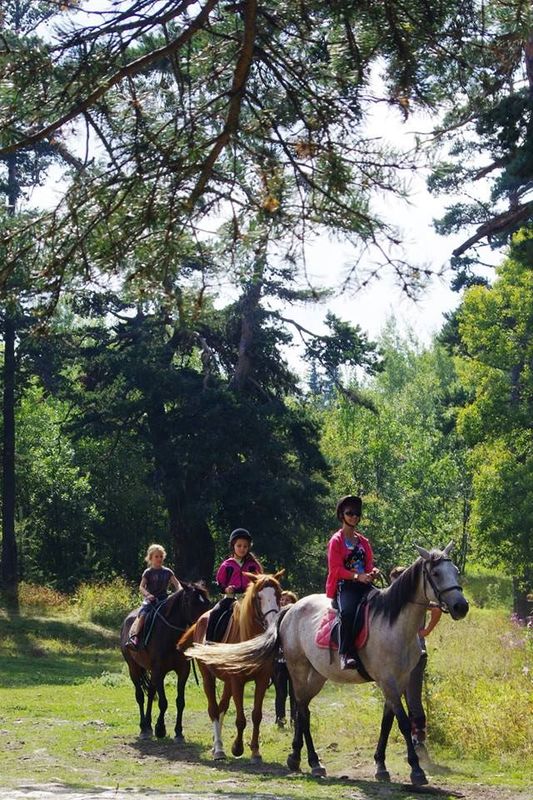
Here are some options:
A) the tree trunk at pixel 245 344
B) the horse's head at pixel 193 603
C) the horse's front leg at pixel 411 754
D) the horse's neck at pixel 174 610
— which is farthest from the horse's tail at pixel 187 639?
the tree trunk at pixel 245 344

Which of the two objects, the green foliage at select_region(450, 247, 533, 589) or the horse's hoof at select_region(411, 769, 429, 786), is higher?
the green foliage at select_region(450, 247, 533, 589)

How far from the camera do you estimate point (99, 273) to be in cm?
986

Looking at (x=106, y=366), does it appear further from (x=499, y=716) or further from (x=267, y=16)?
(x=267, y=16)

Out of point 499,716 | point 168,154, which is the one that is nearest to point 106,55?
point 168,154

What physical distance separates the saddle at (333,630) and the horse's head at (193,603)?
2.99m

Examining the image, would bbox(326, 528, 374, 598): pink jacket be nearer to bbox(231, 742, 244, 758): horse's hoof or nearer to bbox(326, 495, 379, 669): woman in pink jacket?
bbox(326, 495, 379, 669): woman in pink jacket

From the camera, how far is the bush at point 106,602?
35.3m

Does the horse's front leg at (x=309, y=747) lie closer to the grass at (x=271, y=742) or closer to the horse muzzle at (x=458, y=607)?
the grass at (x=271, y=742)

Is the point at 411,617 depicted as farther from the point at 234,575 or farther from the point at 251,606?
the point at 234,575

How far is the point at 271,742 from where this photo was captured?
48.2 ft

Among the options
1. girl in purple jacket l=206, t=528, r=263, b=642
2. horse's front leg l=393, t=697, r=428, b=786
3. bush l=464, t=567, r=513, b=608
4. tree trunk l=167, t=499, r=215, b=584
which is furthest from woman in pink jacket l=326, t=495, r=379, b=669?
bush l=464, t=567, r=513, b=608

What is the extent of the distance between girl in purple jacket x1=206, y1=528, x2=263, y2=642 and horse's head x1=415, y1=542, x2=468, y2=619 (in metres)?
3.05

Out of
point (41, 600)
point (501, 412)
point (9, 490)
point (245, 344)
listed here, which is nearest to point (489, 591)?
point (501, 412)

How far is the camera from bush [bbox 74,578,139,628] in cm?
3531
